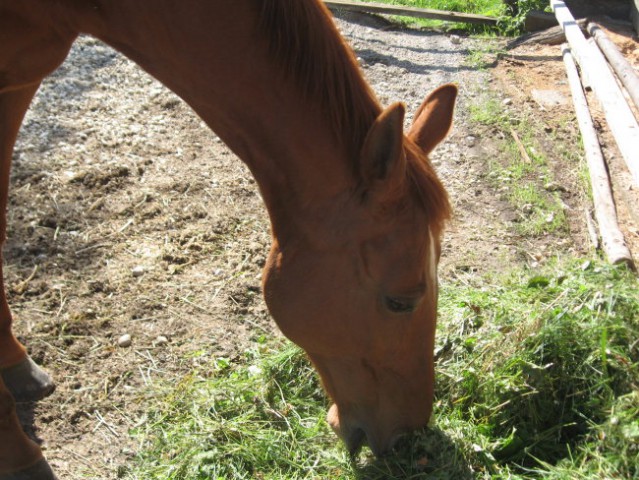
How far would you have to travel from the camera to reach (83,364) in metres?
3.32

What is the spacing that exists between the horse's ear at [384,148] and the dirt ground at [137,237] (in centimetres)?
170

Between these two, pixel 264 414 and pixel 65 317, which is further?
pixel 65 317

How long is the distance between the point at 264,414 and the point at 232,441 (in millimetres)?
201

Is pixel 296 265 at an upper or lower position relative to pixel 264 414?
upper

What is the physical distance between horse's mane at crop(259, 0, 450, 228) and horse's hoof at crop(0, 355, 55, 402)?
197 centimetres

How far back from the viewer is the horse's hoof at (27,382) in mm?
3093

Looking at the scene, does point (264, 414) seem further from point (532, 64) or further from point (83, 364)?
point (532, 64)

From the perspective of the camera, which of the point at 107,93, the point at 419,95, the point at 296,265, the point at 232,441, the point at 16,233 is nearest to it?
the point at 296,265

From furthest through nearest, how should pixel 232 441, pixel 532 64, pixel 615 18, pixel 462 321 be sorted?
pixel 615 18 → pixel 532 64 → pixel 462 321 → pixel 232 441

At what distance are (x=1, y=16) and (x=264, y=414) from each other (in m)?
1.87

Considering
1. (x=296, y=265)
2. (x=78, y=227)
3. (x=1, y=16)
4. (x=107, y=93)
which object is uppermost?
(x=1, y=16)

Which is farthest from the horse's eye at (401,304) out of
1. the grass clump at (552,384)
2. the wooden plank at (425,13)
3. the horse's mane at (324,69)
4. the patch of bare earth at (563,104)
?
the wooden plank at (425,13)

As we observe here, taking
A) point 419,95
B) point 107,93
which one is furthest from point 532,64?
point 107,93

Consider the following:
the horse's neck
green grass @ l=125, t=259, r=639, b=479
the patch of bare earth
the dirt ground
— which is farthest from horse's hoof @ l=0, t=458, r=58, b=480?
the patch of bare earth
